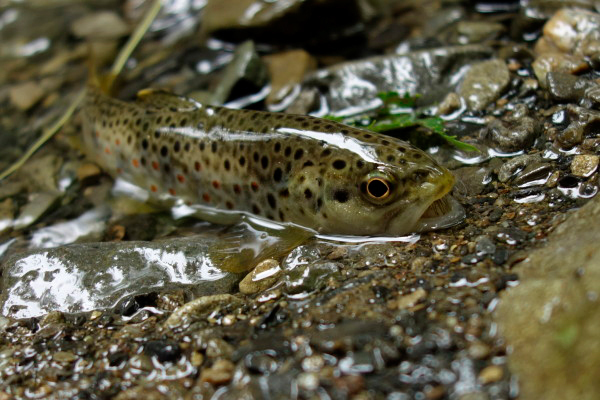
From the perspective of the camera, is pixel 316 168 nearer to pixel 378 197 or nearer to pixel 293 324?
pixel 378 197

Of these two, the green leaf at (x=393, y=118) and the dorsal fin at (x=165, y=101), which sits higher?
the dorsal fin at (x=165, y=101)

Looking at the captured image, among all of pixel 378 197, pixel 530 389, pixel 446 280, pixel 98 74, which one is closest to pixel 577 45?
pixel 378 197

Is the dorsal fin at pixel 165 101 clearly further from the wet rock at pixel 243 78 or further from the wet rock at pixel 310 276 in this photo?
the wet rock at pixel 310 276

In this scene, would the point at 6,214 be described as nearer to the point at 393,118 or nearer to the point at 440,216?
the point at 393,118

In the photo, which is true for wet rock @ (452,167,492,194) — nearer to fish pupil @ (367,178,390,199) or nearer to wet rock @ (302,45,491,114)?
fish pupil @ (367,178,390,199)

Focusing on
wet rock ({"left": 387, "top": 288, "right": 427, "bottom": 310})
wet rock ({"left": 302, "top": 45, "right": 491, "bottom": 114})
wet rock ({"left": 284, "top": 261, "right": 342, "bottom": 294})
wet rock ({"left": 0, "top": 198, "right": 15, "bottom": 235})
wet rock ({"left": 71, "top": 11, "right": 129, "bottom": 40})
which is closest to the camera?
wet rock ({"left": 387, "top": 288, "right": 427, "bottom": 310})

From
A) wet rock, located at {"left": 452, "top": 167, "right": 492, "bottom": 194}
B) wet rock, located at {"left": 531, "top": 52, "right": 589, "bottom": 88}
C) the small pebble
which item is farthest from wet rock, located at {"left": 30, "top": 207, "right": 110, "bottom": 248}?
wet rock, located at {"left": 531, "top": 52, "right": 589, "bottom": 88}

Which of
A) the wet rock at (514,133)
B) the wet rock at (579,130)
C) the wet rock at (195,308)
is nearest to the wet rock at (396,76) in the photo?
the wet rock at (514,133)
